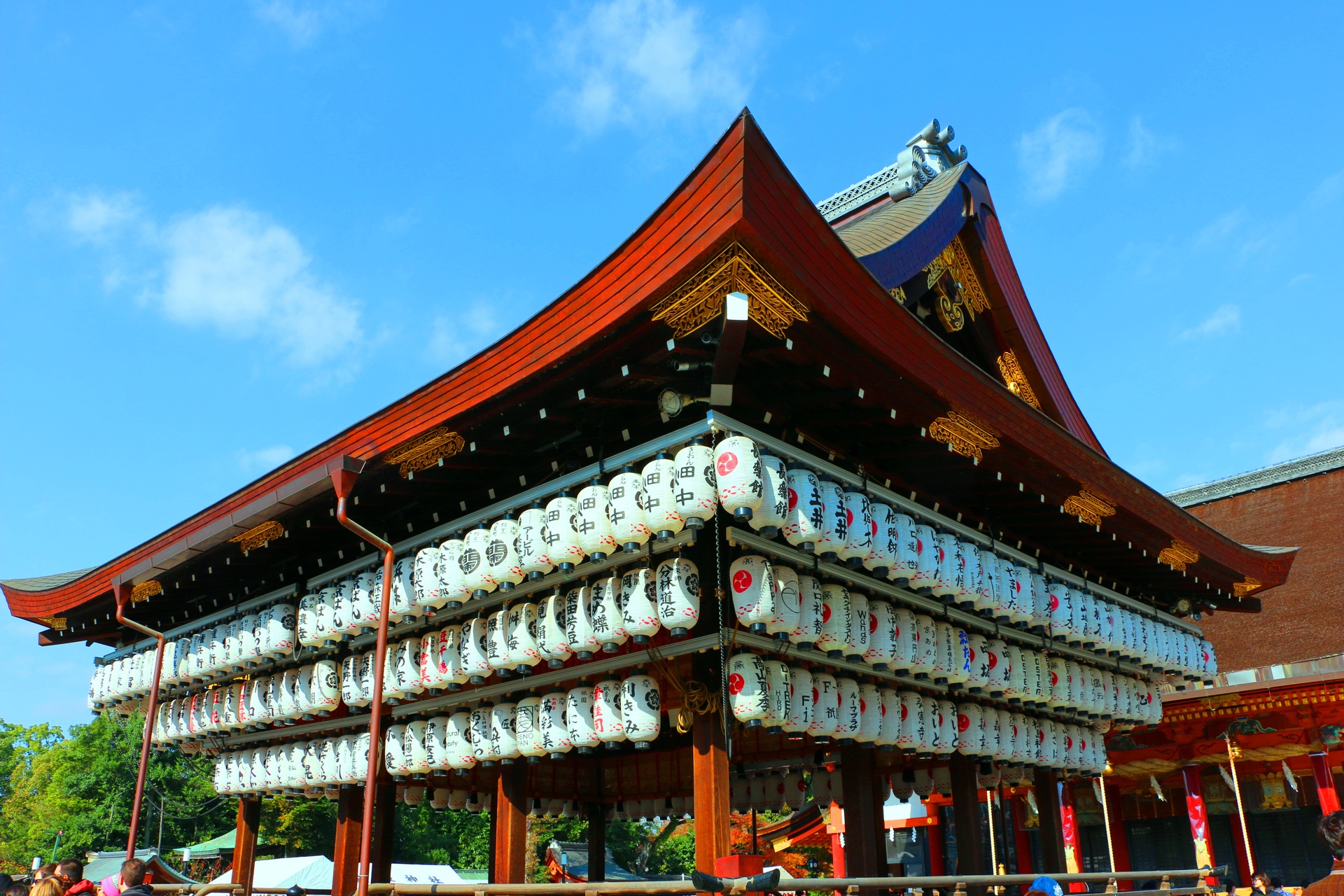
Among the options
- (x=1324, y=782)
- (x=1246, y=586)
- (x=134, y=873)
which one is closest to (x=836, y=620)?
(x=134, y=873)

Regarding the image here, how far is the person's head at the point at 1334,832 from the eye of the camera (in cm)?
398

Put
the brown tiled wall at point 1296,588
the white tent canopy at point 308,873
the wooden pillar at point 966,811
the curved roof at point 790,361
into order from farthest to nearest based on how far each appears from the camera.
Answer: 1. the white tent canopy at point 308,873
2. the brown tiled wall at point 1296,588
3. the wooden pillar at point 966,811
4. the curved roof at point 790,361

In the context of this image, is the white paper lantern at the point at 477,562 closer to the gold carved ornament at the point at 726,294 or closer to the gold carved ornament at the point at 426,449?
the gold carved ornament at the point at 426,449

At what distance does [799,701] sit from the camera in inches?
321

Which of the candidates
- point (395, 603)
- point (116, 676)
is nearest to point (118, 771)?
point (116, 676)

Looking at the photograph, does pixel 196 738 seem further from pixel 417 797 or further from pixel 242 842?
pixel 417 797

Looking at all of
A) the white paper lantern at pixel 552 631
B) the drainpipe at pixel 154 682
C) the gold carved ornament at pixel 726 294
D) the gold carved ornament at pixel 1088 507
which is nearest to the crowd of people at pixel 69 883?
the drainpipe at pixel 154 682

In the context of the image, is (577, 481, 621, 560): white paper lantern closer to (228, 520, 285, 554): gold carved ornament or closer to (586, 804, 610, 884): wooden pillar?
(228, 520, 285, 554): gold carved ornament

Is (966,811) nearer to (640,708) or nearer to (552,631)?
(640,708)

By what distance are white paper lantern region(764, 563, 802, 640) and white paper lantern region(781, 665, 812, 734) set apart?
527 millimetres

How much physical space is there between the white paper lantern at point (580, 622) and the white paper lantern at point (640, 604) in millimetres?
396

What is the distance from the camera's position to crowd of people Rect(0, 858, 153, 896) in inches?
237

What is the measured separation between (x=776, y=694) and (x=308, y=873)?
23.7 metres

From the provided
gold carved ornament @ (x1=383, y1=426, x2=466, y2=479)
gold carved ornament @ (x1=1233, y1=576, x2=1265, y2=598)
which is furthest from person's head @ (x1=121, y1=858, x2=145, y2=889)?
gold carved ornament @ (x1=1233, y1=576, x2=1265, y2=598)
